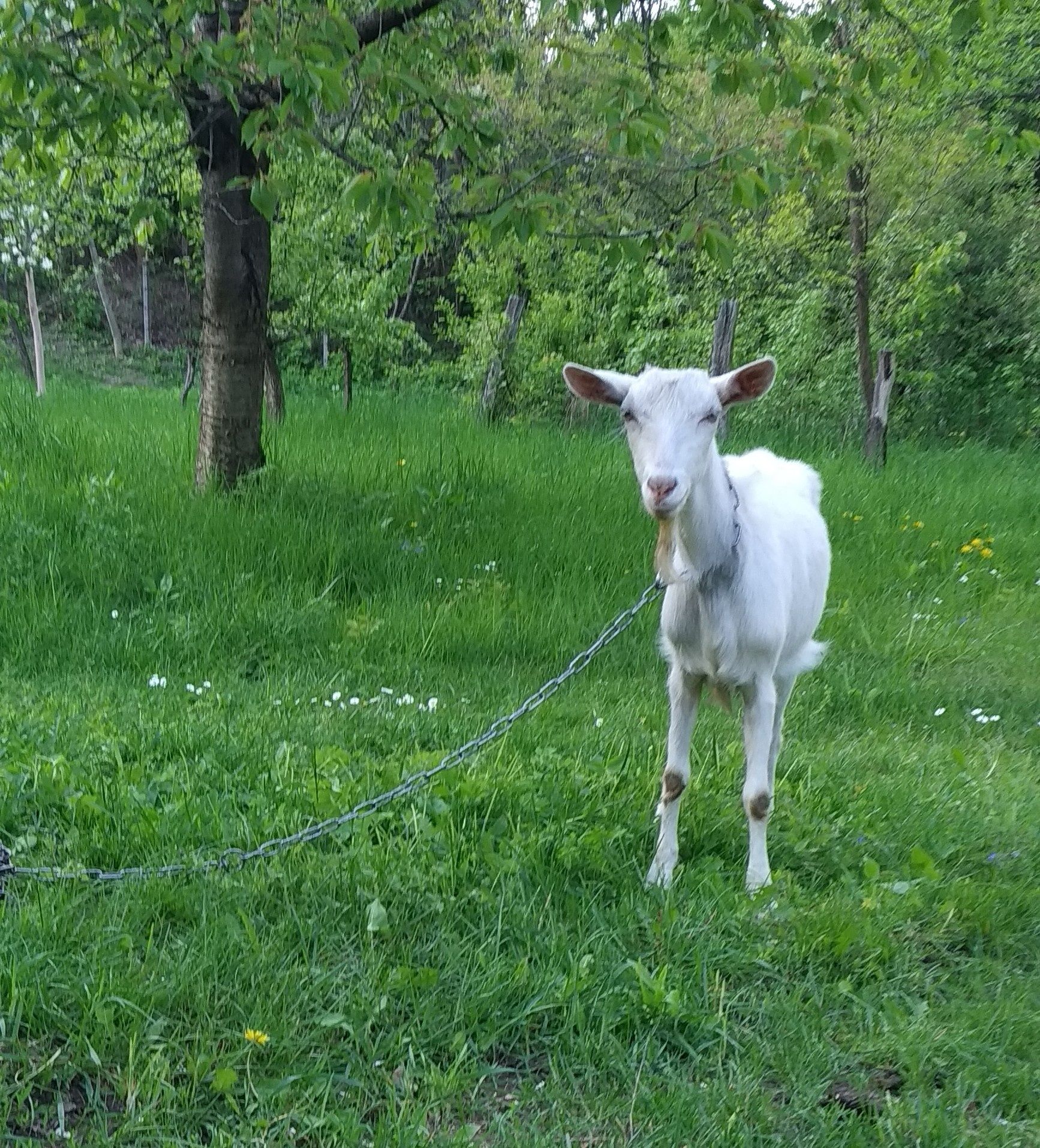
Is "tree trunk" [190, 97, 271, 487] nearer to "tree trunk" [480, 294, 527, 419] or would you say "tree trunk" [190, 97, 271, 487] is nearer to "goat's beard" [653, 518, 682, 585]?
"goat's beard" [653, 518, 682, 585]

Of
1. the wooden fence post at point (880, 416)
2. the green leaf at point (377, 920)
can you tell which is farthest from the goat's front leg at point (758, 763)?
the wooden fence post at point (880, 416)

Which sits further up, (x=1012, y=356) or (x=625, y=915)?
(x=1012, y=356)

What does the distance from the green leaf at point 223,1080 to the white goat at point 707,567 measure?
1614 millimetres

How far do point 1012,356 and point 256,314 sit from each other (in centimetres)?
1466

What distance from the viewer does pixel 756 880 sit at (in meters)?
3.63

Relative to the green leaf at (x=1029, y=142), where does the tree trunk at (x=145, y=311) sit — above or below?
above

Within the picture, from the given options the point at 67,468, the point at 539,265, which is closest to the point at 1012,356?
the point at 539,265

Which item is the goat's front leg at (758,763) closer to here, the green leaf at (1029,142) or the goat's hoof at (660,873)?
the goat's hoof at (660,873)

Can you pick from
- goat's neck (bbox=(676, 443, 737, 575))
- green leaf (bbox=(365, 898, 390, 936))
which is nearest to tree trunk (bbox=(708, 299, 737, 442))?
goat's neck (bbox=(676, 443, 737, 575))

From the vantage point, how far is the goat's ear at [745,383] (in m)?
3.33

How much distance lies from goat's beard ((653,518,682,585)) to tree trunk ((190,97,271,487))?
442 cm

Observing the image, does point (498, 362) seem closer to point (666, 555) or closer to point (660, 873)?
point (666, 555)

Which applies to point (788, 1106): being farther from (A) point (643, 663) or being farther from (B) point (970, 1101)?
(A) point (643, 663)

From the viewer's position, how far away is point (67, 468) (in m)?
7.93
